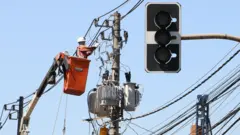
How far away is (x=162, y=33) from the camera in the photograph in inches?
593

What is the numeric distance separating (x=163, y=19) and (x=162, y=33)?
0.78 feet

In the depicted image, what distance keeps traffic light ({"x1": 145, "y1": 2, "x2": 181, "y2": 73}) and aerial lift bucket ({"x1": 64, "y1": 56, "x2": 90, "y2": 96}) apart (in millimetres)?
12035

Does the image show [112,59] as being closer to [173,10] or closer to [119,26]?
[119,26]

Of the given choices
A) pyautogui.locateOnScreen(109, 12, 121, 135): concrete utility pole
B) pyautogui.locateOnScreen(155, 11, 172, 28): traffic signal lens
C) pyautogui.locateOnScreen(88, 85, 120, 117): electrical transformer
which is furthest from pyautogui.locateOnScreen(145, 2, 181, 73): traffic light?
pyautogui.locateOnScreen(88, 85, 120, 117): electrical transformer

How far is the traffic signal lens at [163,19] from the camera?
15.0 m

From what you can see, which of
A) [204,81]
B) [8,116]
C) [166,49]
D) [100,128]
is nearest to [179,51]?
[166,49]

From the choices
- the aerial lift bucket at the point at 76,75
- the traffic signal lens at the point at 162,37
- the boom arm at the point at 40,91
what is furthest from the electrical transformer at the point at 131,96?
the traffic signal lens at the point at 162,37

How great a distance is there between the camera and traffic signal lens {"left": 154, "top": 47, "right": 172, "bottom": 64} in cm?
1483

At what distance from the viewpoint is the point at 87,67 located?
27.8 m

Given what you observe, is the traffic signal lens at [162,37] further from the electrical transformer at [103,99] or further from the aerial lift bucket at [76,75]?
the electrical transformer at [103,99]

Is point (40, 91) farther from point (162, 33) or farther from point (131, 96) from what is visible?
point (162, 33)

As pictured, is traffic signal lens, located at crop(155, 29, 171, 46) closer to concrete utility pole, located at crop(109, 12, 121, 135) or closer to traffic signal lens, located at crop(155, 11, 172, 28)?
traffic signal lens, located at crop(155, 11, 172, 28)

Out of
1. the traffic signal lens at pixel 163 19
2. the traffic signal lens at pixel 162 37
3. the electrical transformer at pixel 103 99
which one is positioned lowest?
the electrical transformer at pixel 103 99

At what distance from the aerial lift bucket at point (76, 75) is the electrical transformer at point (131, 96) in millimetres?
5385
